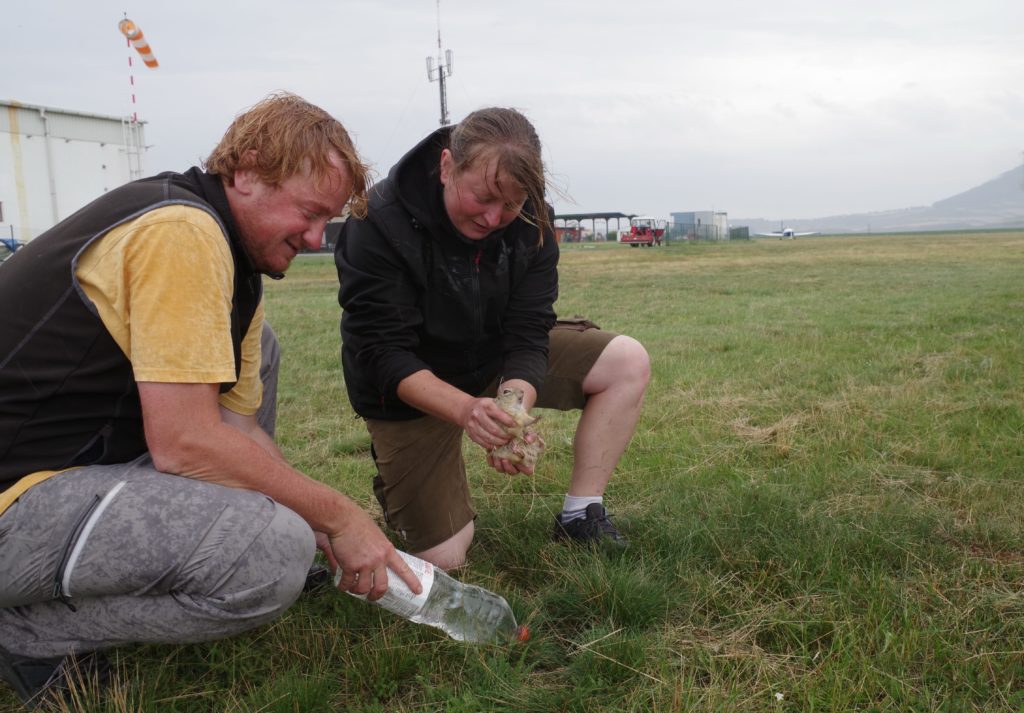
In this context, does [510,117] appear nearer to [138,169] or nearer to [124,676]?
[124,676]

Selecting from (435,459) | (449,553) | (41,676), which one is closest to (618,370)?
(435,459)

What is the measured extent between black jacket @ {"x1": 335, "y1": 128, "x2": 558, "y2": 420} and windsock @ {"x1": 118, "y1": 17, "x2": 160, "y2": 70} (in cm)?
2653

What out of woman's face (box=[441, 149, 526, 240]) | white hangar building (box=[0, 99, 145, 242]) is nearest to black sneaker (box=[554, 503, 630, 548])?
woman's face (box=[441, 149, 526, 240])

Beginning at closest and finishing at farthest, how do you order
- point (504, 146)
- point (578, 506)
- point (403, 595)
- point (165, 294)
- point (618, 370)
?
point (165, 294) < point (403, 595) < point (504, 146) < point (578, 506) < point (618, 370)

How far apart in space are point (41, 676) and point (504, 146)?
194 cm

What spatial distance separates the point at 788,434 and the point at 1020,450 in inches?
42.2

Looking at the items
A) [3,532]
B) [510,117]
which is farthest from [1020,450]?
[3,532]

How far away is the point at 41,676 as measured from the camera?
7.11 feet

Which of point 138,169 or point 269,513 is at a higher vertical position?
point 138,169

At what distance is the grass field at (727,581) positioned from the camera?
2191 mm

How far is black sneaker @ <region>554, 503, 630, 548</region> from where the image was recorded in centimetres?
307

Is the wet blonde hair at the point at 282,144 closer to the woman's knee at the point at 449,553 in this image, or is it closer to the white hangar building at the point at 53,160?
the woman's knee at the point at 449,553

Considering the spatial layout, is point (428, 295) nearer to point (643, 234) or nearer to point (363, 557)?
point (363, 557)

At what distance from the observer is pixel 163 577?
2.06 meters
